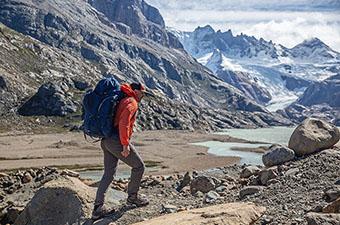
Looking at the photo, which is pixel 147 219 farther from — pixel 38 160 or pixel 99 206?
pixel 38 160

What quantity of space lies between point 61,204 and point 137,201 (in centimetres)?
276

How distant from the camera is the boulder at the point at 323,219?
36.3 feet

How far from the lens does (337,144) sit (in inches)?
898

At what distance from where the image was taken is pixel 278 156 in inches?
862

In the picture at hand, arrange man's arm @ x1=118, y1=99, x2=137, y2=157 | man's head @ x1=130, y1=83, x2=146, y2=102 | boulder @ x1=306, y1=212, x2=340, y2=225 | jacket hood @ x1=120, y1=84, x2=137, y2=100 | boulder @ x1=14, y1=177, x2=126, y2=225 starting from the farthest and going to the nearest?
boulder @ x1=14, y1=177, x2=126, y2=225, man's head @ x1=130, y1=83, x2=146, y2=102, jacket hood @ x1=120, y1=84, x2=137, y2=100, man's arm @ x1=118, y1=99, x2=137, y2=157, boulder @ x1=306, y1=212, x2=340, y2=225

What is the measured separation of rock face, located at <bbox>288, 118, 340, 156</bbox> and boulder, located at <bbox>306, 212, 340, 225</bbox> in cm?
1016

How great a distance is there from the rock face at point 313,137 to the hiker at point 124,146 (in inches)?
349

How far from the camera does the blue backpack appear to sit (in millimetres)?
13742

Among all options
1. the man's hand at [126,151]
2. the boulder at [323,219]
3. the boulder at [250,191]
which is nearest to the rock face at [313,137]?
the boulder at [250,191]

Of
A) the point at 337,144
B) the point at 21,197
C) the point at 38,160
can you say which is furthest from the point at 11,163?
the point at 337,144

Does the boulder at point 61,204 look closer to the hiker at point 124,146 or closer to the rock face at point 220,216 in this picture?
the hiker at point 124,146

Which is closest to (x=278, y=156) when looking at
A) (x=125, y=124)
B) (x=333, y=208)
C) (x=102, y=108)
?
(x=333, y=208)

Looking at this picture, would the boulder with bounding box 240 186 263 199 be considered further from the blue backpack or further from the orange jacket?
the blue backpack

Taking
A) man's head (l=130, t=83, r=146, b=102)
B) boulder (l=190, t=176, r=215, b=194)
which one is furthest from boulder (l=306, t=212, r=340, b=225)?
boulder (l=190, t=176, r=215, b=194)
